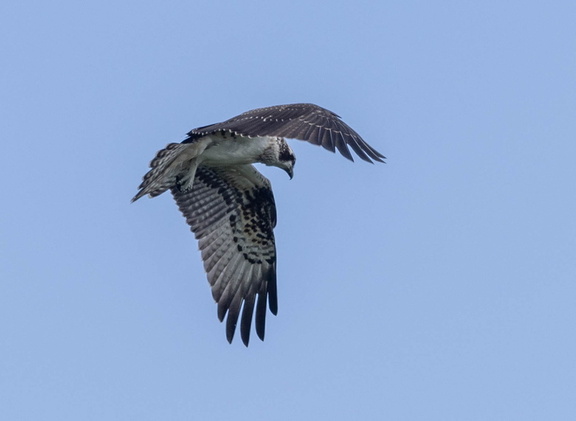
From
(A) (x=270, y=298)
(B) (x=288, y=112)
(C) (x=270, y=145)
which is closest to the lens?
(B) (x=288, y=112)

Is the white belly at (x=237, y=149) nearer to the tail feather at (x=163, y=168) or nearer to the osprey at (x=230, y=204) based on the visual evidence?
the osprey at (x=230, y=204)

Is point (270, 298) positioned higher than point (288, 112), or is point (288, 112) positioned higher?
point (288, 112)

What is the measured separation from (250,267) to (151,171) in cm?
216

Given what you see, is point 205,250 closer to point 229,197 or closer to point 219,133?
point 229,197

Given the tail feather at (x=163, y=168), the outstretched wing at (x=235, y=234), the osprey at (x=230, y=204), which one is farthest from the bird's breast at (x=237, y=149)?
the outstretched wing at (x=235, y=234)

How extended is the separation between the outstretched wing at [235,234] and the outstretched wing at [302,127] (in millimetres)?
1423

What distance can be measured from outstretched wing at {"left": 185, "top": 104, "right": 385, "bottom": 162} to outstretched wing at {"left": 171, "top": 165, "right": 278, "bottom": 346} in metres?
1.42

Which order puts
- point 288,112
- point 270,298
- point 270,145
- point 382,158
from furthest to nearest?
point 270,298 < point 270,145 < point 288,112 < point 382,158

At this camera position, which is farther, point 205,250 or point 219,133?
point 205,250

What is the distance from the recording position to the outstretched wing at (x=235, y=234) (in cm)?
1441

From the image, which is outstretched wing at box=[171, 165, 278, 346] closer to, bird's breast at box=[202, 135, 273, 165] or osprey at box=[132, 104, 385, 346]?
osprey at box=[132, 104, 385, 346]

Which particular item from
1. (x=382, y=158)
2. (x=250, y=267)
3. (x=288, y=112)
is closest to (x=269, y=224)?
(x=250, y=267)

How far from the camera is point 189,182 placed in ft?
45.5

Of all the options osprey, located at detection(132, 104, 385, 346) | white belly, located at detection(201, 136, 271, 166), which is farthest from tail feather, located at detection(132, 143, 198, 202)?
white belly, located at detection(201, 136, 271, 166)
